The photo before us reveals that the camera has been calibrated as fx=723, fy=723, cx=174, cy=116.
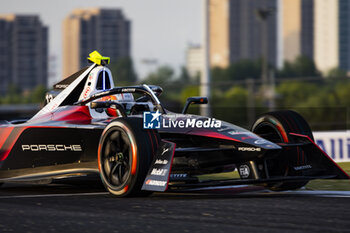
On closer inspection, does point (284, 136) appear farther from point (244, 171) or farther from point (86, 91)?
point (86, 91)

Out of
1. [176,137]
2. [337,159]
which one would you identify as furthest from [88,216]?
[337,159]

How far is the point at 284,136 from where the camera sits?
8445 mm

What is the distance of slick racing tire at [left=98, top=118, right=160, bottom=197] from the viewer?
24.4 feet

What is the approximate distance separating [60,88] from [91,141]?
181 centimetres

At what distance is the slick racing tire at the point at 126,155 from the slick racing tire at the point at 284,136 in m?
1.59

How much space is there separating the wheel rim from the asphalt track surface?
0.22 meters

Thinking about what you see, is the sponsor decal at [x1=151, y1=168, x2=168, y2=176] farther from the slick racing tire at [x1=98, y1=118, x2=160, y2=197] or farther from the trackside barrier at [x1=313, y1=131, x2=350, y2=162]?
the trackside barrier at [x1=313, y1=131, x2=350, y2=162]

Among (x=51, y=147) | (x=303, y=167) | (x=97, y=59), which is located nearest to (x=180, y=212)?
(x=303, y=167)

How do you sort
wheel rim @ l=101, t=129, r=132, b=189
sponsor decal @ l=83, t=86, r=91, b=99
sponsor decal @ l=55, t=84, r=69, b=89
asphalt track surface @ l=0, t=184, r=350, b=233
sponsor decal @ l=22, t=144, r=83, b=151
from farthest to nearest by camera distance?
sponsor decal @ l=55, t=84, r=69, b=89 → sponsor decal @ l=83, t=86, r=91, b=99 → sponsor decal @ l=22, t=144, r=83, b=151 → wheel rim @ l=101, t=129, r=132, b=189 → asphalt track surface @ l=0, t=184, r=350, b=233

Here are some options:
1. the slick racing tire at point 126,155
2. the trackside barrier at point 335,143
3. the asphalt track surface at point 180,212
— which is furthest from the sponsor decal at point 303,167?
the trackside barrier at point 335,143

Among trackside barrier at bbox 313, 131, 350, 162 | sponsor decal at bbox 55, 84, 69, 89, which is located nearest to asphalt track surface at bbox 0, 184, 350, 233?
sponsor decal at bbox 55, 84, 69, 89

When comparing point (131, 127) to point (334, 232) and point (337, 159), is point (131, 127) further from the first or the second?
point (337, 159)

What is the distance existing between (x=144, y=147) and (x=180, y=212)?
122cm

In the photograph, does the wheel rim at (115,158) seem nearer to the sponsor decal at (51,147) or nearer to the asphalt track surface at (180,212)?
the asphalt track surface at (180,212)
